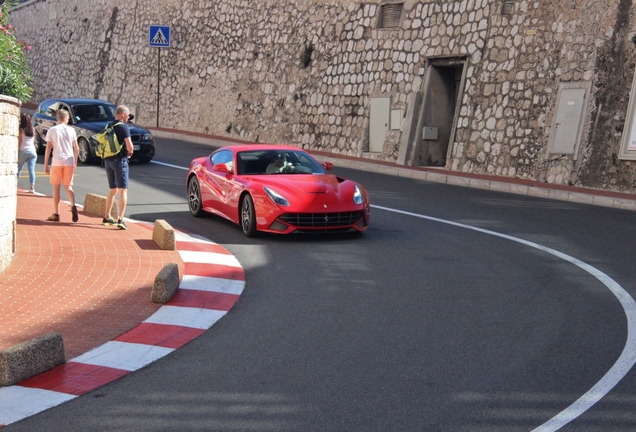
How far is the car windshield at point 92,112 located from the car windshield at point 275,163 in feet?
31.4

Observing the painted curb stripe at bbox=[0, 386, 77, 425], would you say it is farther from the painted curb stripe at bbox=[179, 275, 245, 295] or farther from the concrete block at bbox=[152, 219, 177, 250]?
the concrete block at bbox=[152, 219, 177, 250]

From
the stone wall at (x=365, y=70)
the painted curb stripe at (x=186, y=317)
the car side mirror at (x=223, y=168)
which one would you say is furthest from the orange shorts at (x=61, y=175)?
the stone wall at (x=365, y=70)

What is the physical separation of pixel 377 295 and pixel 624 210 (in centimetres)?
883

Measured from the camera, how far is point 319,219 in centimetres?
1135

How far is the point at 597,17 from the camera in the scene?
1952 cm

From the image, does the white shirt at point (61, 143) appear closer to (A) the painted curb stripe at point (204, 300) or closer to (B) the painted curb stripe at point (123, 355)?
(A) the painted curb stripe at point (204, 300)

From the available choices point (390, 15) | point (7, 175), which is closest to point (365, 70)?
point (390, 15)

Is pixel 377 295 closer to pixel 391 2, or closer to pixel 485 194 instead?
pixel 485 194

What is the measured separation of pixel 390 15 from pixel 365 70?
1.77 meters

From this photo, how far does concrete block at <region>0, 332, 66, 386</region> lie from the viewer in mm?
5543

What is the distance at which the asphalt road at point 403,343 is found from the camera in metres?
4.97

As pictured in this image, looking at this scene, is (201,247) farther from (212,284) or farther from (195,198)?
(195,198)

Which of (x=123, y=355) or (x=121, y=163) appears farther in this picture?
(x=121, y=163)

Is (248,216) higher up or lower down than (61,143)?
lower down
